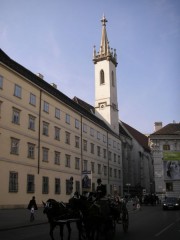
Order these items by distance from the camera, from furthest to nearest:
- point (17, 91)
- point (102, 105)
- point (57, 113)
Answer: point (102, 105) → point (57, 113) → point (17, 91)

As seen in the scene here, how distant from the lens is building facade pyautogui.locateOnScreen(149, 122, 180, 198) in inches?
2421

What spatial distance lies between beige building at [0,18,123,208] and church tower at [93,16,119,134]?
435 inches

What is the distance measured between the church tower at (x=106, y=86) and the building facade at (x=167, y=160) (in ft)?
39.5

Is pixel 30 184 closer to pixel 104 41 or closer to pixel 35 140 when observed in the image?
pixel 35 140

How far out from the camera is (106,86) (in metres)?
75.1

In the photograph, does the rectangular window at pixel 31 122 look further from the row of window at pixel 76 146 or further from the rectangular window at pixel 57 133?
the rectangular window at pixel 57 133

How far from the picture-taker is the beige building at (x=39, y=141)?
35781 mm

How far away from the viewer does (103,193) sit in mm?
12547

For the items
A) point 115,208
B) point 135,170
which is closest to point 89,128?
point 135,170

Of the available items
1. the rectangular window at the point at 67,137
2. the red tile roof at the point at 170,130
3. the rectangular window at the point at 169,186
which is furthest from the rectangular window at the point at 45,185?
the red tile roof at the point at 170,130

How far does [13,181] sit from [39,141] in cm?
722

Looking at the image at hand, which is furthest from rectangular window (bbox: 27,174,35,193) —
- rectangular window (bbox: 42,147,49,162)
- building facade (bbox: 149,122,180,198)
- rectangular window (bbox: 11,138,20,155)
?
building facade (bbox: 149,122,180,198)

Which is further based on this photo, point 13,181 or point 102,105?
point 102,105

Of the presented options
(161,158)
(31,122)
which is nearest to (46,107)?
(31,122)
